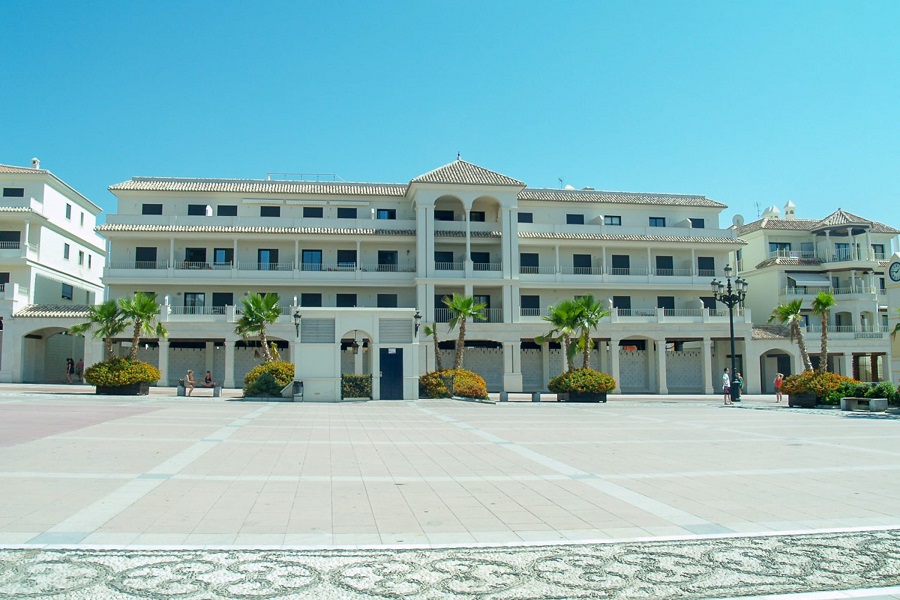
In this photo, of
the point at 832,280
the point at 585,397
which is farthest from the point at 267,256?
the point at 832,280

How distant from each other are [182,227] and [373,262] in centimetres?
1225


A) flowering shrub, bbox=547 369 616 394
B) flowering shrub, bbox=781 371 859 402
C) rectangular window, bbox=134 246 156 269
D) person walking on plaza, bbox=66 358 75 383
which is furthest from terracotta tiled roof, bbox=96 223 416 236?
flowering shrub, bbox=781 371 859 402

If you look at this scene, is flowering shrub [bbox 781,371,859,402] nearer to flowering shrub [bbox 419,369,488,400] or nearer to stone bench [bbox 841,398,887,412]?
stone bench [bbox 841,398,887,412]

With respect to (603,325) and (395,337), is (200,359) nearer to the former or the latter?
(395,337)

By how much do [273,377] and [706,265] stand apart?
32.5 m

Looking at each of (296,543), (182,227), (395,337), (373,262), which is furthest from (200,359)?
(296,543)

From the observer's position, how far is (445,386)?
1296 inches

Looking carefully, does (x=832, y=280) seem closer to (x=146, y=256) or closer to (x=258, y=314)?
(x=258, y=314)

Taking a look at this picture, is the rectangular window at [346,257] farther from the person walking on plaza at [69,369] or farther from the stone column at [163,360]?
the person walking on plaza at [69,369]

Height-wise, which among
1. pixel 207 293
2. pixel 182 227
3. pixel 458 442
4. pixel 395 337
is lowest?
pixel 458 442

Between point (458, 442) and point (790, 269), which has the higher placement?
point (790, 269)

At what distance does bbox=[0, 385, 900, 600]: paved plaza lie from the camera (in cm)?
561

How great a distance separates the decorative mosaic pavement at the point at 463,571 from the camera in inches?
210

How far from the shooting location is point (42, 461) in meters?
11.1
